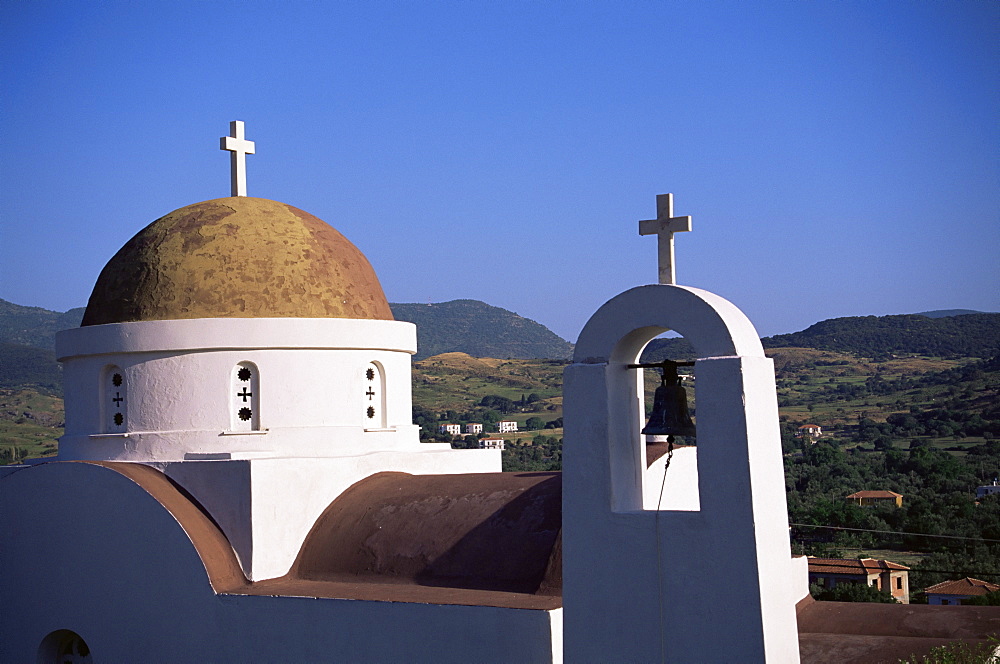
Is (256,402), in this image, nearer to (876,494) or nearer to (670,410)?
(670,410)

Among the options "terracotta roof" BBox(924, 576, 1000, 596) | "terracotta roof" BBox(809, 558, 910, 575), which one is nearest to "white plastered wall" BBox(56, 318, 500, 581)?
"terracotta roof" BBox(924, 576, 1000, 596)

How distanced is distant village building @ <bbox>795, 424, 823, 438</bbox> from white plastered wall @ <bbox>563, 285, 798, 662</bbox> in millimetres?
35485

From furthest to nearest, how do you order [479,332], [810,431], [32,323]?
[479,332] < [32,323] < [810,431]

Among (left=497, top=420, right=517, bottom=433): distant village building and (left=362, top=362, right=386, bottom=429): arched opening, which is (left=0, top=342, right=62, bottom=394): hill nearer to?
(left=497, top=420, right=517, bottom=433): distant village building

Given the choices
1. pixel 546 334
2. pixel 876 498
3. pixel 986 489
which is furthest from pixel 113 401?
pixel 546 334

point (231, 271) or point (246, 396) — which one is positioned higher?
point (231, 271)

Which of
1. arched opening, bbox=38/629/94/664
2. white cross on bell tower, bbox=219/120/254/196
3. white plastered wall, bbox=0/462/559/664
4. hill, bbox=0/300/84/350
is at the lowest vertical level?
arched opening, bbox=38/629/94/664

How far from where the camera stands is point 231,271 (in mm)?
11742

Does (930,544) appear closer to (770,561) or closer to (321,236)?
(321,236)

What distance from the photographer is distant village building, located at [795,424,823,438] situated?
42000 millimetres


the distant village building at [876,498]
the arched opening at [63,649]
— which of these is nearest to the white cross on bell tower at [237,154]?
the arched opening at [63,649]

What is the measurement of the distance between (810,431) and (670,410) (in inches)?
1463

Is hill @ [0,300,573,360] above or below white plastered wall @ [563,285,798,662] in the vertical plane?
above

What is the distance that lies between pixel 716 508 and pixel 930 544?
21.2 metres
